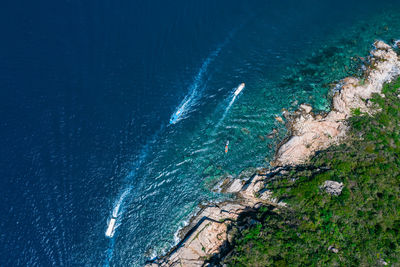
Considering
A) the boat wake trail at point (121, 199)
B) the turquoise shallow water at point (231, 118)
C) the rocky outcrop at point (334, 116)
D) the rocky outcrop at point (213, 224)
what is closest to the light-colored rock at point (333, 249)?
the rocky outcrop at point (213, 224)

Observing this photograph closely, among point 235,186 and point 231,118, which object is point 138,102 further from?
point 235,186

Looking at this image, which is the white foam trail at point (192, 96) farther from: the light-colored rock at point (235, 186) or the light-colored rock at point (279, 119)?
the light-colored rock at point (235, 186)

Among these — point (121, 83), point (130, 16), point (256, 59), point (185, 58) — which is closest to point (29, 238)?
point (121, 83)

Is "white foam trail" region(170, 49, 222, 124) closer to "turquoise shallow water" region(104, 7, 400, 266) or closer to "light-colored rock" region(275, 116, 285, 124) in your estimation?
"turquoise shallow water" region(104, 7, 400, 266)

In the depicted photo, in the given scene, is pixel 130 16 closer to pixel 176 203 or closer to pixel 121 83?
pixel 121 83

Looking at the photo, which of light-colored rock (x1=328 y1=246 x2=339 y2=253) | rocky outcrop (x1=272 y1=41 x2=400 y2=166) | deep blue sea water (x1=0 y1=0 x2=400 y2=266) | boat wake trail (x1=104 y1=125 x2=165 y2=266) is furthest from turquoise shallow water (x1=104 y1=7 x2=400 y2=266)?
light-colored rock (x1=328 y1=246 x2=339 y2=253)

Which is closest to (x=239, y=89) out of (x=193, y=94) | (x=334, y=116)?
(x=193, y=94)
